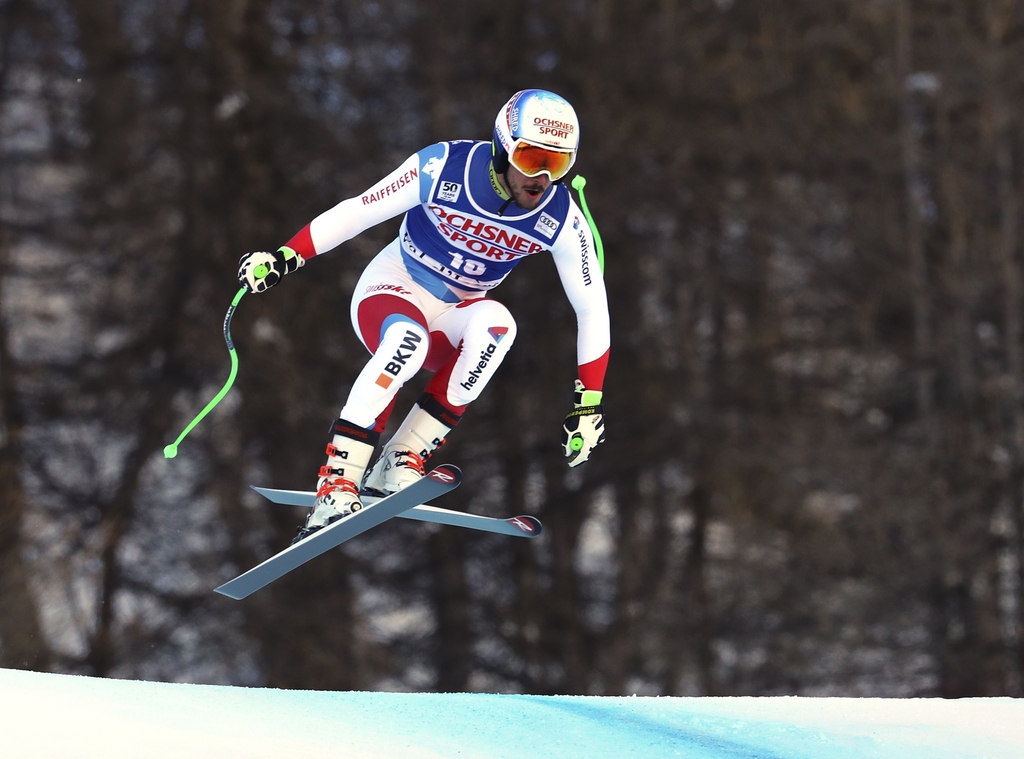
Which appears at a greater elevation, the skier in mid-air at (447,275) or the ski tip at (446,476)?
the skier in mid-air at (447,275)

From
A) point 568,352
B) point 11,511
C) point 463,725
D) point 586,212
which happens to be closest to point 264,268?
point 586,212

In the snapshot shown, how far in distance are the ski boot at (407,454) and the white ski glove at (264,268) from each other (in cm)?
98

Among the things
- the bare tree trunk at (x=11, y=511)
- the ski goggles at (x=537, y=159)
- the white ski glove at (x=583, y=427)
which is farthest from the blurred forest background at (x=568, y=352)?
the ski goggles at (x=537, y=159)

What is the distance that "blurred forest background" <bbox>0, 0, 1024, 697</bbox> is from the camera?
13.2m

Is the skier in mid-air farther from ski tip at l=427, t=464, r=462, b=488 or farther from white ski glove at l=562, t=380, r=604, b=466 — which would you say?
ski tip at l=427, t=464, r=462, b=488

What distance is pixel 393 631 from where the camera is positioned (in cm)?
1355

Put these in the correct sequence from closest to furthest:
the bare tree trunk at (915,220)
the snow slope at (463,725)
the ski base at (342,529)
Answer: the ski base at (342,529) → the snow slope at (463,725) → the bare tree trunk at (915,220)

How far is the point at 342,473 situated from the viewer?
223 inches

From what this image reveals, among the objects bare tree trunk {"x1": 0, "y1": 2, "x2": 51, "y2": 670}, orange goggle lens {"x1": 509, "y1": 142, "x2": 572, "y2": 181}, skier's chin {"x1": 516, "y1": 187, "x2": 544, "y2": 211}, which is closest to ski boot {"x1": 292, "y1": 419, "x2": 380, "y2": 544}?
skier's chin {"x1": 516, "y1": 187, "x2": 544, "y2": 211}

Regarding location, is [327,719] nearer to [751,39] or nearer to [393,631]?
[393,631]

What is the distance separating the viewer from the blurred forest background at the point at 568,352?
43.3ft

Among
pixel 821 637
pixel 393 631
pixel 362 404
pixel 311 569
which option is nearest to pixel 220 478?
pixel 311 569

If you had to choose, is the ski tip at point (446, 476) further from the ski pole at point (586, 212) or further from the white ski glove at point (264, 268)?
the ski pole at point (586, 212)

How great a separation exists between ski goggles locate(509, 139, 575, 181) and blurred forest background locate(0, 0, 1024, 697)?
7616 mm
